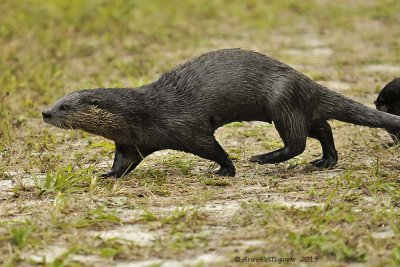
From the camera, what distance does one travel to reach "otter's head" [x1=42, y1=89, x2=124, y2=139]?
5.95 metres

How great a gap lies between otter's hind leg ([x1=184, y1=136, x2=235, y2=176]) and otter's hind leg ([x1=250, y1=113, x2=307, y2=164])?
0.64ft

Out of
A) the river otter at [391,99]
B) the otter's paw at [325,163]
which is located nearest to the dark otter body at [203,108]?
the otter's paw at [325,163]

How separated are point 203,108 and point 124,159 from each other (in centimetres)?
74

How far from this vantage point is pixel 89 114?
19.5ft

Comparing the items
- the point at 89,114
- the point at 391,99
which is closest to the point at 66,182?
the point at 89,114

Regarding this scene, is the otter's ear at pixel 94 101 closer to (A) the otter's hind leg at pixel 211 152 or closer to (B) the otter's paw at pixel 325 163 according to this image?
(A) the otter's hind leg at pixel 211 152

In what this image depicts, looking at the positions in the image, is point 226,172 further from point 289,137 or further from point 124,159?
point 124,159

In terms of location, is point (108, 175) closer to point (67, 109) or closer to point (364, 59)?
point (67, 109)

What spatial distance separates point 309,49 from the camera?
439 inches

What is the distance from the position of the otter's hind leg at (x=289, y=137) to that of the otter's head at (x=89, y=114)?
3.59 ft

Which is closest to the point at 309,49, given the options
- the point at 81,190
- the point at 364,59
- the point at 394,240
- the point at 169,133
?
the point at 364,59

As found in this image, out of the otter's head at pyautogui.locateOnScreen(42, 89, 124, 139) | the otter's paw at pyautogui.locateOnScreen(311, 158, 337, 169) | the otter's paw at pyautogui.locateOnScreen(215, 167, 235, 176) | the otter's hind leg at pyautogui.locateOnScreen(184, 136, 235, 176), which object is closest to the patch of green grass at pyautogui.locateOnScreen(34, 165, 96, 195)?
the otter's head at pyautogui.locateOnScreen(42, 89, 124, 139)

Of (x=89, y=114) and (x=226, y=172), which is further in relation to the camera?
(x=226, y=172)

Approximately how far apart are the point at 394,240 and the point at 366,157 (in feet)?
7.69
